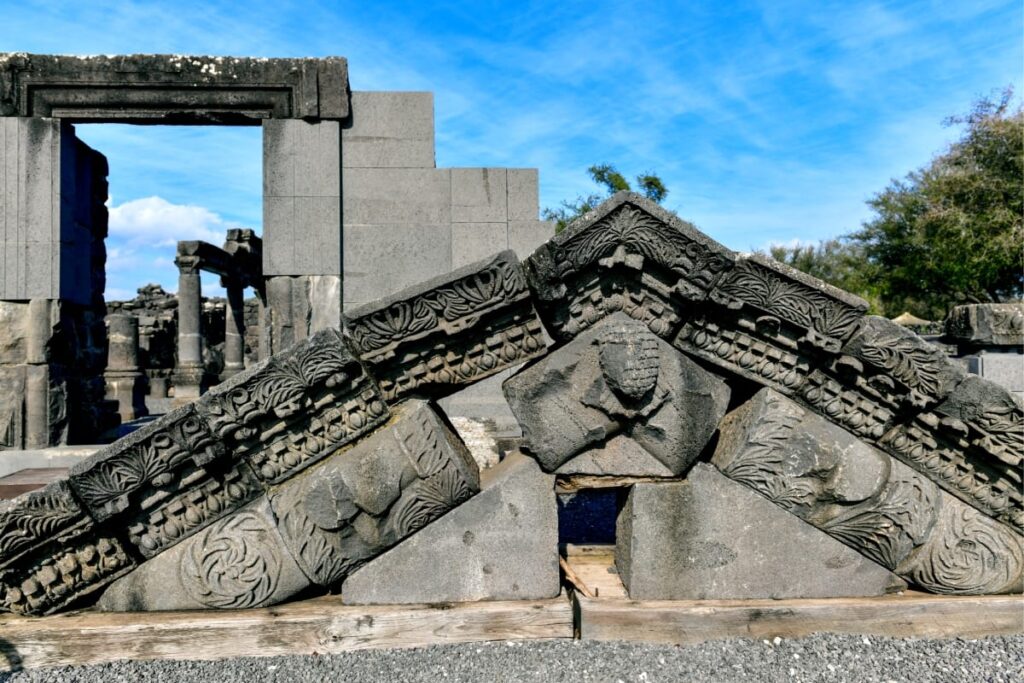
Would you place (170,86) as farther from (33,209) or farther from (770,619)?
(770,619)

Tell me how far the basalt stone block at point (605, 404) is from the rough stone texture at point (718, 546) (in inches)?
6.4

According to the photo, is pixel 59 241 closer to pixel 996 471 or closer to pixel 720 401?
pixel 720 401

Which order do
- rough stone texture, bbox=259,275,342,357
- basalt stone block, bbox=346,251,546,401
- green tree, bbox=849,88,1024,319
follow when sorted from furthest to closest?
1. green tree, bbox=849,88,1024,319
2. rough stone texture, bbox=259,275,342,357
3. basalt stone block, bbox=346,251,546,401

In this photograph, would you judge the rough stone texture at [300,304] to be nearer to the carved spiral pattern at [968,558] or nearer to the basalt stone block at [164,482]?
the basalt stone block at [164,482]

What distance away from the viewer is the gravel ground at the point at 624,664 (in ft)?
8.34

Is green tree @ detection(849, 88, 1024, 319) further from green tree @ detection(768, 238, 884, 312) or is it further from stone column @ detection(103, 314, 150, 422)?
stone column @ detection(103, 314, 150, 422)

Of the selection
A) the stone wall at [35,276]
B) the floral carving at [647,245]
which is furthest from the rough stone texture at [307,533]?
the stone wall at [35,276]

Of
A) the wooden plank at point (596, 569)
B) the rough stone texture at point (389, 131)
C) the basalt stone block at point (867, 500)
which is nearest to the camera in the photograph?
the basalt stone block at point (867, 500)

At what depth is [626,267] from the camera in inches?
113

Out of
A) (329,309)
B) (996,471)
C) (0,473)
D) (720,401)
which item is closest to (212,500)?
(720,401)

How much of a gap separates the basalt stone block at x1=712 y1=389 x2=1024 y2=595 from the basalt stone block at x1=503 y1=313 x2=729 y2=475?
0.23m

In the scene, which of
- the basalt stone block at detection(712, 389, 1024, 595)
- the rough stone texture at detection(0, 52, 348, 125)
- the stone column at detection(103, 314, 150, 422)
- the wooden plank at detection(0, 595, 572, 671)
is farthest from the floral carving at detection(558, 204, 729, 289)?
the stone column at detection(103, 314, 150, 422)

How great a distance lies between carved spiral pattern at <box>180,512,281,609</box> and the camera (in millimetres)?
2797

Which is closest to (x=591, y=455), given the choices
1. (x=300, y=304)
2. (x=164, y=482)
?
(x=164, y=482)
